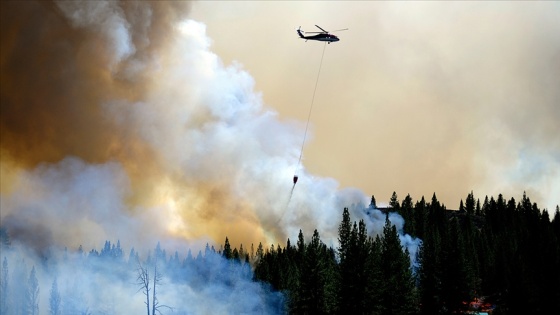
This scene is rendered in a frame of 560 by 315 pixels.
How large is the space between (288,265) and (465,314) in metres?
71.6

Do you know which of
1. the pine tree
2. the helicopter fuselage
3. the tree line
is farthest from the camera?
the helicopter fuselage

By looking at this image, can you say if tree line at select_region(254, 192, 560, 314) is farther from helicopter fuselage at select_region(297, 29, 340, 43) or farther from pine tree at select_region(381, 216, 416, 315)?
helicopter fuselage at select_region(297, 29, 340, 43)

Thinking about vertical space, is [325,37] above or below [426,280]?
above

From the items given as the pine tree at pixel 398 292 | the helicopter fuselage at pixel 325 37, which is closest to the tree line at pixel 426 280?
the pine tree at pixel 398 292

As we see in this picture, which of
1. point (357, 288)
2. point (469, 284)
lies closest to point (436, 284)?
point (469, 284)

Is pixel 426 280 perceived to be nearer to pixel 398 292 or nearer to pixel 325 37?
pixel 398 292

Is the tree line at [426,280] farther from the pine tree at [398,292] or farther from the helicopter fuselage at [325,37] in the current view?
the helicopter fuselage at [325,37]

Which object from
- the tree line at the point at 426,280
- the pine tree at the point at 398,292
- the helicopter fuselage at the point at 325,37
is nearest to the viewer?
the tree line at the point at 426,280

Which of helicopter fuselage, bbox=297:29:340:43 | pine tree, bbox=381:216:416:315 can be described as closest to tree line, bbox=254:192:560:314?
pine tree, bbox=381:216:416:315

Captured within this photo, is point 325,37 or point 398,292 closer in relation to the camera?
point 398,292

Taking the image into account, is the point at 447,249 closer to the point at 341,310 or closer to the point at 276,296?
the point at 341,310

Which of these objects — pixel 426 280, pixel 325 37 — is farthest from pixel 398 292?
pixel 325 37

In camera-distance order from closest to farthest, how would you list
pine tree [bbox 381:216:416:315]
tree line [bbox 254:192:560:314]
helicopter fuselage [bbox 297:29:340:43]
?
tree line [bbox 254:192:560:314] → pine tree [bbox 381:216:416:315] → helicopter fuselage [bbox 297:29:340:43]

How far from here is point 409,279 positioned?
465ft
